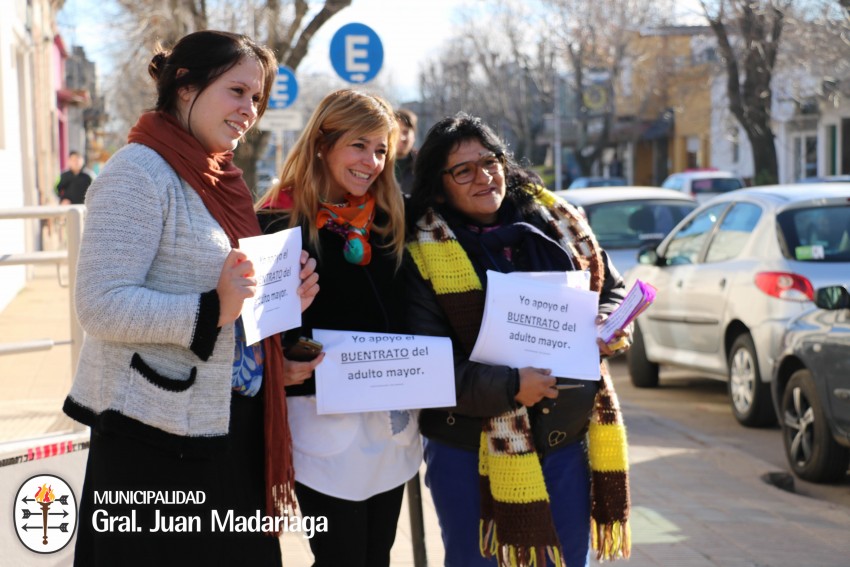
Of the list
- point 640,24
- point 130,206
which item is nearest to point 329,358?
point 130,206

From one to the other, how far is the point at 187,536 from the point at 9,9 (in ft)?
40.6

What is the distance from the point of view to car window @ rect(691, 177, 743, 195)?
32312 millimetres

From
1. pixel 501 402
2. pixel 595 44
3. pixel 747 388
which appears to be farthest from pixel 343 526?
pixel 595 44

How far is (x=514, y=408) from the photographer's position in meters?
3.34

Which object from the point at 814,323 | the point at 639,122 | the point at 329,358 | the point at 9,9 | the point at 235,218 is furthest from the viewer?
the point at 639,122

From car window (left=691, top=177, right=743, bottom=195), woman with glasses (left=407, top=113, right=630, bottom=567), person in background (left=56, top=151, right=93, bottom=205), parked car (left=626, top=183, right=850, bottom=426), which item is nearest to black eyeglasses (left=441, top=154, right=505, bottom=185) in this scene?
woman with glasses (left=407, top=113, right=630, bottom=567)

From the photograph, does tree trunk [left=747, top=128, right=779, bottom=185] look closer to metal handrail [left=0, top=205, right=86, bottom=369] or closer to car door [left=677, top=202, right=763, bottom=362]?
car door [left=677, top=202, right=763, bottom=362]

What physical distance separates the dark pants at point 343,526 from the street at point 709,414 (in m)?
3.93

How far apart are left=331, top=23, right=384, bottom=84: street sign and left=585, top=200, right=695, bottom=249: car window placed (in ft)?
8.84

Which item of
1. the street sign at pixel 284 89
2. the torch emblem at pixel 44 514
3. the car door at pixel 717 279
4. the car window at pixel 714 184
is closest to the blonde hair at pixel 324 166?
the torch emblem at pixel 44 514

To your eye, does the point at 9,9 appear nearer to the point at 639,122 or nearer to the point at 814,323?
the point at 814,323

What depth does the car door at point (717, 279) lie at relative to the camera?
8930 mm

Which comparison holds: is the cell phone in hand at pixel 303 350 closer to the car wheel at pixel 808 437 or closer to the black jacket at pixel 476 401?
the black jacket at pixel 476 401

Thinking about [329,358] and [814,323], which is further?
[814,323]
